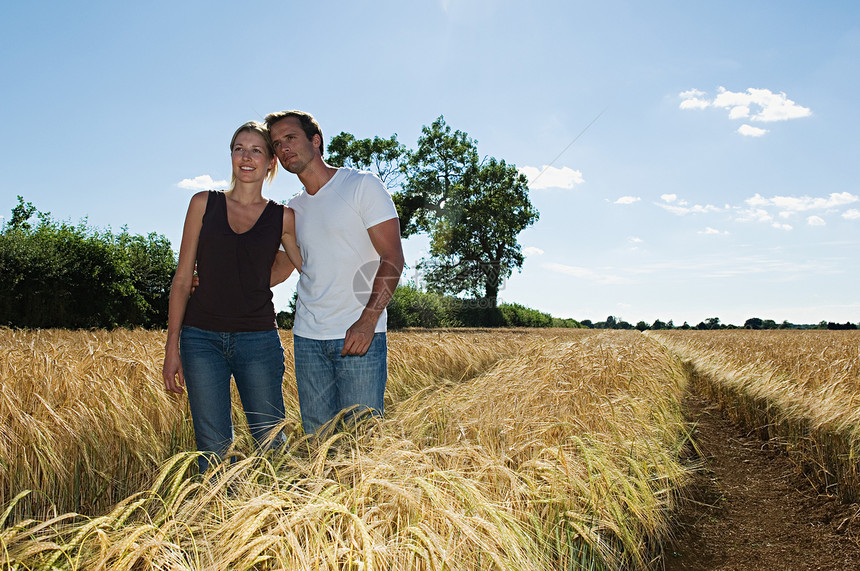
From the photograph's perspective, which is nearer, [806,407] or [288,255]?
[288,255]

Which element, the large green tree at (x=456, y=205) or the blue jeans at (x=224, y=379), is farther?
the large green tree at (x=456, y=205)

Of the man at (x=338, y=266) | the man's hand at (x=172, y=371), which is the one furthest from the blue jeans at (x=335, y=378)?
the man's hand at (x=172, y=371)

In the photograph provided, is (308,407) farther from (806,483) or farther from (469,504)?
(806,483)

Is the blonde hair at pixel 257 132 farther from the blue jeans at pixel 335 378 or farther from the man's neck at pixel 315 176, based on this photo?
the blue jeans at pixel 335 378

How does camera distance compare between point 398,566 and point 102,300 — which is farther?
point 102,300

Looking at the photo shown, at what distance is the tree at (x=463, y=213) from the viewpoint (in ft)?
87.2

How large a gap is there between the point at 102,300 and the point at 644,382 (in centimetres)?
1688

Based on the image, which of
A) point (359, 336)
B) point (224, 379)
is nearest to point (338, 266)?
point (359, 336)

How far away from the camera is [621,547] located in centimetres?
263

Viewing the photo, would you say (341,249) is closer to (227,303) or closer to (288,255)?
(288,255)

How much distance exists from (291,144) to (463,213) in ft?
83.5

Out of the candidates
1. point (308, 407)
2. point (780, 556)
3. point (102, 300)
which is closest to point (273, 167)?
point (308, 407)

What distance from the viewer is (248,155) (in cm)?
227

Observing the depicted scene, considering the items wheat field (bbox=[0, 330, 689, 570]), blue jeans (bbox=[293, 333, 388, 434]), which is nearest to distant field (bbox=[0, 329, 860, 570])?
wheat field (bbox=[0, 330, 689, 570])
